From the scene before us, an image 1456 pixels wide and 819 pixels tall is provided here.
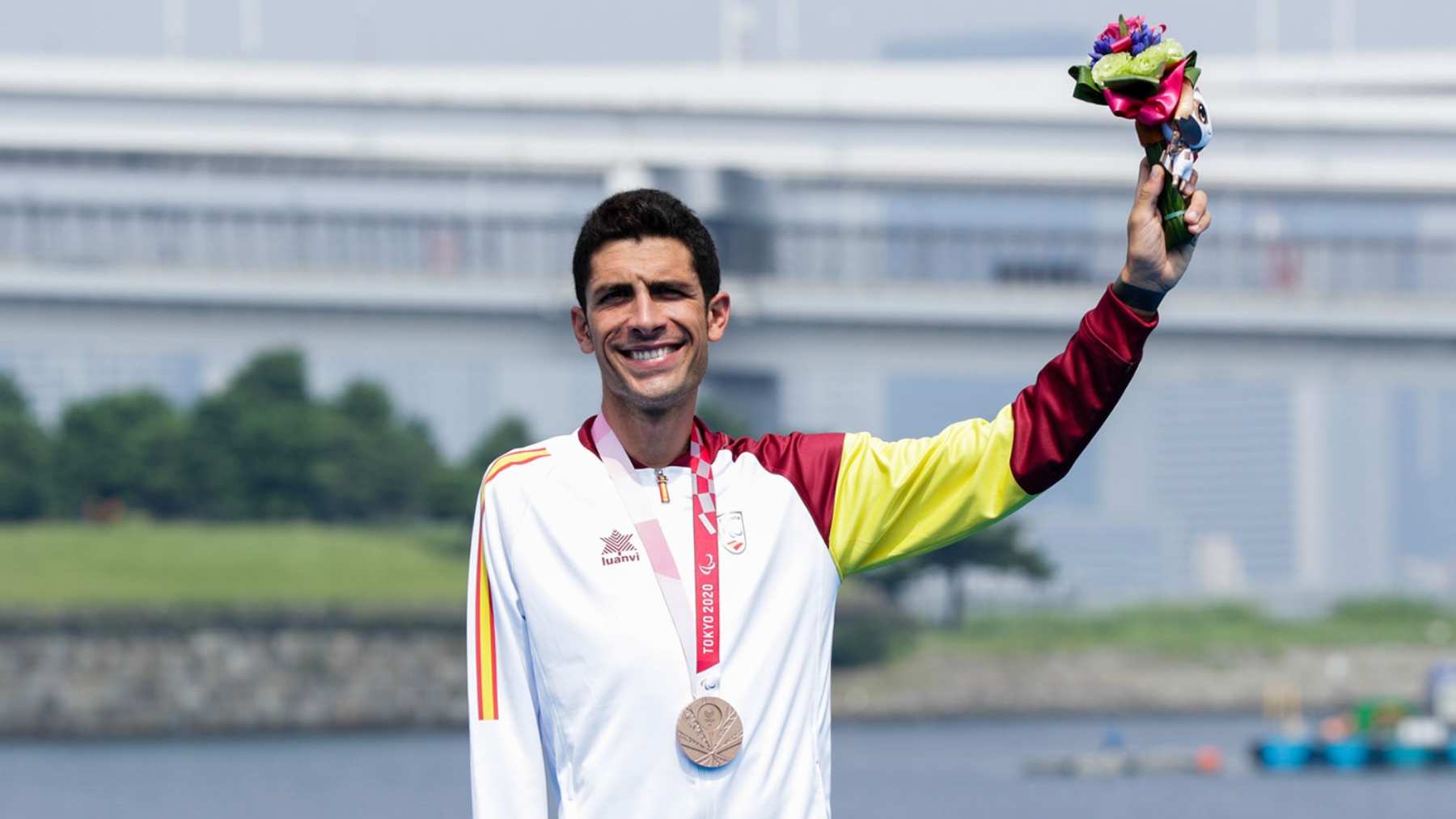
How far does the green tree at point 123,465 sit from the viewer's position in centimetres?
4791

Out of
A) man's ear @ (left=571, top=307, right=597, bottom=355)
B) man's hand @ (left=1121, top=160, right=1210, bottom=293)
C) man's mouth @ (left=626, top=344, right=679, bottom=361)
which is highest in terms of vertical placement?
man's hand @ (left=1121, top=160, right=1210, bottom=293)

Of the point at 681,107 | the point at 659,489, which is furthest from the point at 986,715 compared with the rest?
the point at 659,489

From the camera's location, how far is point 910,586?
156 feet

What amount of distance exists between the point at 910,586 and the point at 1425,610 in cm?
1709

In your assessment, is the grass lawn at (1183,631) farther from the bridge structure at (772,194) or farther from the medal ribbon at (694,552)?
the medal ribbon at (694,552)

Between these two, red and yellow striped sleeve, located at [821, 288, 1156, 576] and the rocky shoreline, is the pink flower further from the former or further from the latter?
the rocky shoreline

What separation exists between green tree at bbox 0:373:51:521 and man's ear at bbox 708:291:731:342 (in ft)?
156

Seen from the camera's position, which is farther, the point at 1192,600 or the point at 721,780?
the point at 1192,600

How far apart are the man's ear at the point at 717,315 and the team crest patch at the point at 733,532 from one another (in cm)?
27

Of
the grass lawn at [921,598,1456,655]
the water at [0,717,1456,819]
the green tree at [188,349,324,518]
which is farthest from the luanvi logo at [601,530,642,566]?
the green tree at [188,349,324,518]

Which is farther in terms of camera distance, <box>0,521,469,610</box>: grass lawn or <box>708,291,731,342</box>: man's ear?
<box>0,521,469,610</box>: grass lawn

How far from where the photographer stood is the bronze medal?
114 inches

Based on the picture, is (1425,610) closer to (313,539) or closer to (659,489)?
(313,539)

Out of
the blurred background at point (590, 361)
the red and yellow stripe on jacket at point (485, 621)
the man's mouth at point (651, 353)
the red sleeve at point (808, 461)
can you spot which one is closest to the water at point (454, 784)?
the blurred background at point (590, 361)
